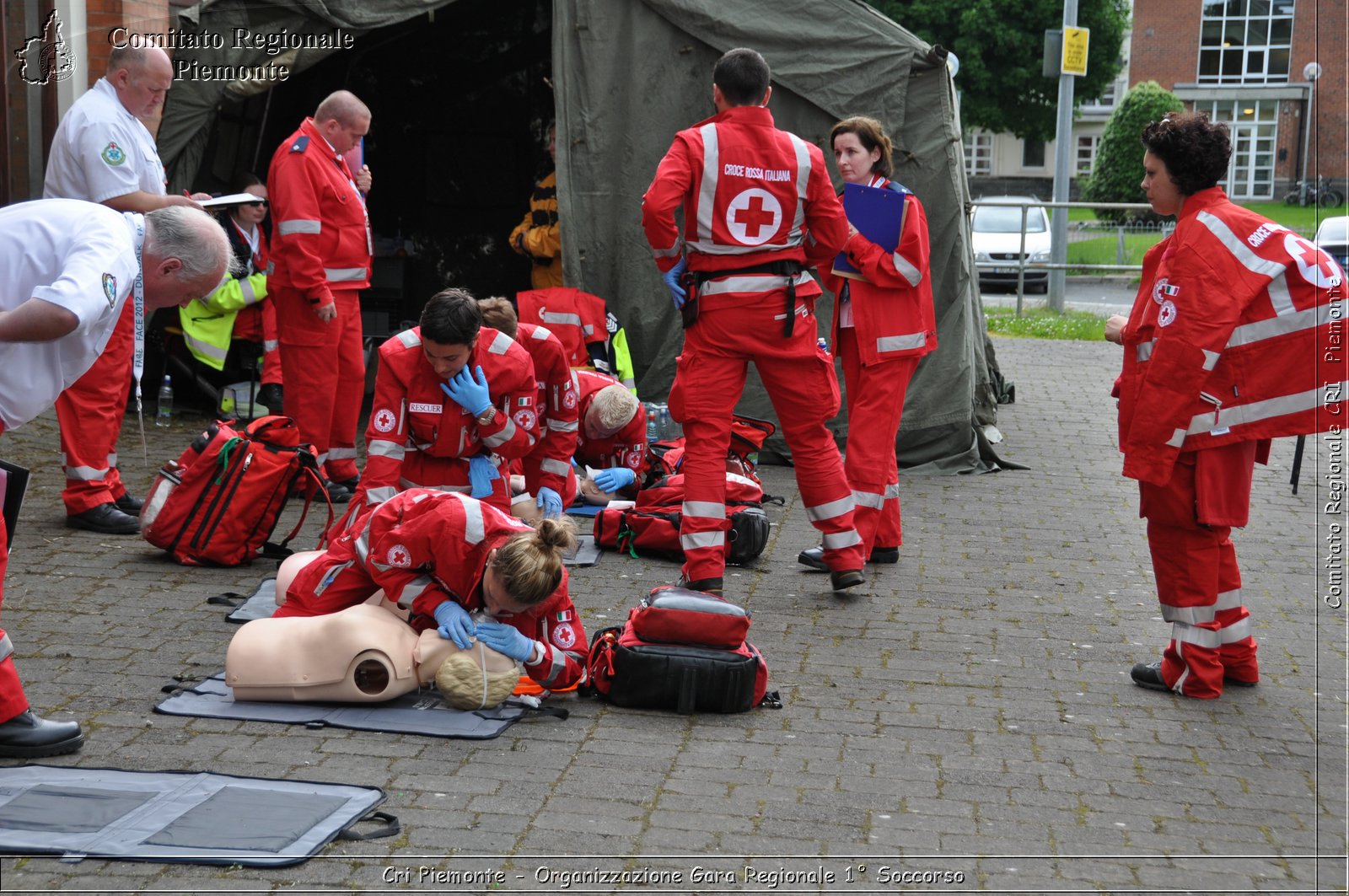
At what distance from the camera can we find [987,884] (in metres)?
3.41

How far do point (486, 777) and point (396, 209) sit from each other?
348 inches

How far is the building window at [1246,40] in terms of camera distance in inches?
1719

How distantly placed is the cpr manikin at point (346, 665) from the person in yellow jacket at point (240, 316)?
16.6ft

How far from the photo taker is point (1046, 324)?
16.7m

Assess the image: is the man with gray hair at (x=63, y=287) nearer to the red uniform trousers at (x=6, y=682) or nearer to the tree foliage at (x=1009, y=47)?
the red uniform trousers at (x=6, y=682)

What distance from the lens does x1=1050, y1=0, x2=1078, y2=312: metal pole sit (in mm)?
17688

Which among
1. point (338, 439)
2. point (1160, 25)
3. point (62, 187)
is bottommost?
point (338, 439)

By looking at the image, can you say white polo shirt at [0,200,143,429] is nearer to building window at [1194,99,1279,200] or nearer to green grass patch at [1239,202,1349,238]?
green grass patch at [1239,202,1349,238]

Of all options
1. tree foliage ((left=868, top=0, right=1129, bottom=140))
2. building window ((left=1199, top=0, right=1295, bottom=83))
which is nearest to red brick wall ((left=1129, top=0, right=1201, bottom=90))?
building window ((left=1199, top=0, right=1295, bottom=83))

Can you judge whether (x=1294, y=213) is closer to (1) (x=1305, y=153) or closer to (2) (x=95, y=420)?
(1) (x=1305, y=153)

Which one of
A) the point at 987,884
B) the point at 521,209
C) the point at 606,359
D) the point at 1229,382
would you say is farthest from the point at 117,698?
the point at 521,209

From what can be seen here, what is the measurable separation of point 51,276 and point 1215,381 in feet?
12.0

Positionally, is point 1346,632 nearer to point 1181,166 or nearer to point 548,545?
point 1181,166

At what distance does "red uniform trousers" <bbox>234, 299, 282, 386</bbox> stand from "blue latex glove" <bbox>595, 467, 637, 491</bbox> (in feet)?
9.08
